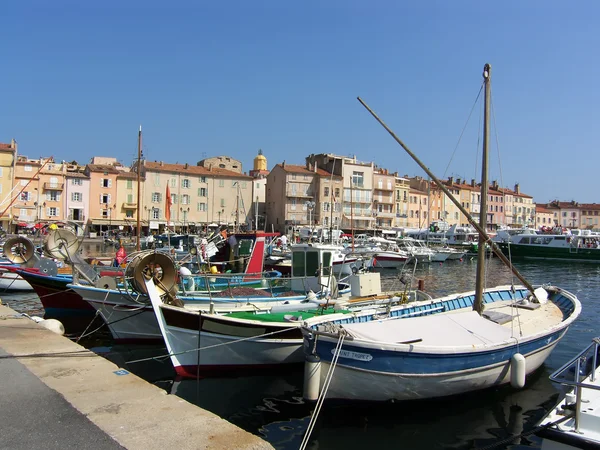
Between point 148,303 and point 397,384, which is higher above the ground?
point 148,303

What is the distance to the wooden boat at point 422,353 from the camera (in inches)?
346

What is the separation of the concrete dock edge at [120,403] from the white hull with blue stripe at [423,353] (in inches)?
124

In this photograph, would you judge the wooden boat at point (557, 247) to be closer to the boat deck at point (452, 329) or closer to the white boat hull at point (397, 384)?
the boat deck at point (452, 329)

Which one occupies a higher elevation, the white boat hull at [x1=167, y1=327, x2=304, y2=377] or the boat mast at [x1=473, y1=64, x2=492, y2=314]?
the boat mast at [x1=473, y1=64, x2=492, y2=314]

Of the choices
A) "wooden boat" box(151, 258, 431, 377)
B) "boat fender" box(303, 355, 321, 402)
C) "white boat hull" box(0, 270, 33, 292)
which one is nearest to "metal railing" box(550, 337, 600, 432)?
"boat fender" box(303, 355, 321, 402)

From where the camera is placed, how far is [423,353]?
29.2ft

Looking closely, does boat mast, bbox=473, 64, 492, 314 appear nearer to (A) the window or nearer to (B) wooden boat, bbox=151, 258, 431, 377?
(B) wooden boat, bbox=151, 258, 431, 377

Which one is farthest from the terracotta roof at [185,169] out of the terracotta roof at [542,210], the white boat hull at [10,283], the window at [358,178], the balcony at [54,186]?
the terracotta roof at [542,210]

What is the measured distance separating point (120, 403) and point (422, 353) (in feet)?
16.7

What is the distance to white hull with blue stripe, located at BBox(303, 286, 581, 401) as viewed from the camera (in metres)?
8.80

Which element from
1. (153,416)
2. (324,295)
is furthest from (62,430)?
(324,295)

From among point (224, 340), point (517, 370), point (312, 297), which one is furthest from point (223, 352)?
point (517, 370)

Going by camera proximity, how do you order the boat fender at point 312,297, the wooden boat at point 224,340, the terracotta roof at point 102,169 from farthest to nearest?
the terracotta roof at point 102,169 → the boat fender at point 312,297 → the wooden boat at point 224,340

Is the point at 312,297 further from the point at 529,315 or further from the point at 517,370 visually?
the point at 517,370
